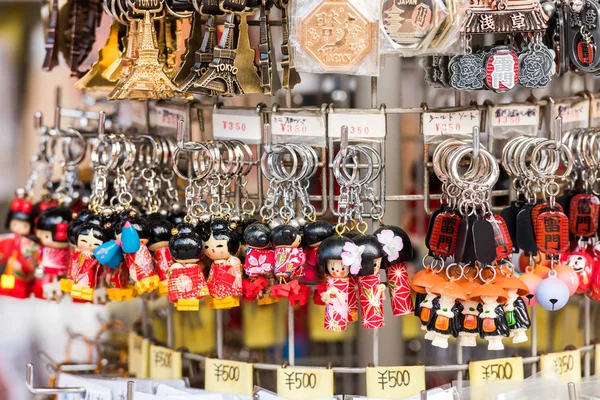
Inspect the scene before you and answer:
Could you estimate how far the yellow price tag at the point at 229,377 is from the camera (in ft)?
4.64

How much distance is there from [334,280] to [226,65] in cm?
39

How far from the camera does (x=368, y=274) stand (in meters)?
1.24

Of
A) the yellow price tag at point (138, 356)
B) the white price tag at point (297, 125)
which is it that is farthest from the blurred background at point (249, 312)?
the white price tag at point (297, 125)

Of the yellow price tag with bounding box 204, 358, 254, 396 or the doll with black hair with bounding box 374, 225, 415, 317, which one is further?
the yellow price tag with bounding box 204, 358, 254, 396

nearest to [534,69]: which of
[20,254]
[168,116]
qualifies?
[168,116]

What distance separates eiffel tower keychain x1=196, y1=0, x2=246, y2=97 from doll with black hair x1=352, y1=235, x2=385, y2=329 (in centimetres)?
32

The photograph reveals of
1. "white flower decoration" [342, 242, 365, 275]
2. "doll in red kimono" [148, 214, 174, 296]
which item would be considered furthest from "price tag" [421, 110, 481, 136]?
"doll in red kimono" [148, 214, 174, 296]

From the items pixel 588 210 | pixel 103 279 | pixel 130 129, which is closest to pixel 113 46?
pixel 130 129

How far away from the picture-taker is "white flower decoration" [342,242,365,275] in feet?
3.97

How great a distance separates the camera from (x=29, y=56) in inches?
99.7

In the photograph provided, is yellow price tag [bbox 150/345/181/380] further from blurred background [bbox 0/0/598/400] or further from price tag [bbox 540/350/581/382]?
price tag [bbox 540/350/581/382]

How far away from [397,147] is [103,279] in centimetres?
62

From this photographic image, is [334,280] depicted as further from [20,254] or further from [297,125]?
[20,254]

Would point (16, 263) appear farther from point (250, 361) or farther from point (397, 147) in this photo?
point (397, 147)
